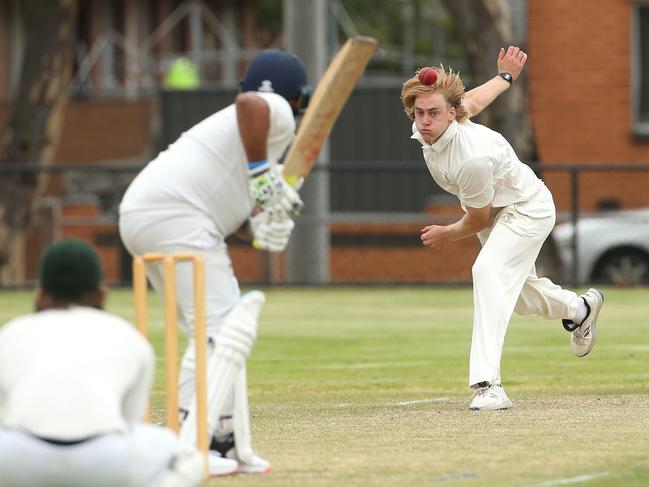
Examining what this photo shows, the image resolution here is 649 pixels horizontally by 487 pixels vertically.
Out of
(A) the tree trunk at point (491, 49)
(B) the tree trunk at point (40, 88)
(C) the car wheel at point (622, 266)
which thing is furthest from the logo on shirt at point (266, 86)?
(B) the tree trunk at point (40, 88)

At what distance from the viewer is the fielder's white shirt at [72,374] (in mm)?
5789

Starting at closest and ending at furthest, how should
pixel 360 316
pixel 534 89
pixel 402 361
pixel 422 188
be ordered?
pixel 402 361
pixel 360 316
pixel 422 188
pixel 534 89

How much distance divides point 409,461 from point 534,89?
20.7 meters

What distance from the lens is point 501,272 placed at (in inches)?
391

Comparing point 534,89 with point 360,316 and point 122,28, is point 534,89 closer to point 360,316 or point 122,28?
point 360,316

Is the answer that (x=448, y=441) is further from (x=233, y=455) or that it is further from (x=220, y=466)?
(x=220, y=466)

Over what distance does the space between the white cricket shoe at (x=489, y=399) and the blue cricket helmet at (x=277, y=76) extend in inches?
103

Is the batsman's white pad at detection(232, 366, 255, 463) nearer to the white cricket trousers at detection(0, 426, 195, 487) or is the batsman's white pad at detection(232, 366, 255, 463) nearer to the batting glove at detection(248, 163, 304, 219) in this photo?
the batting glove at detection(248, 163, 304, 219)

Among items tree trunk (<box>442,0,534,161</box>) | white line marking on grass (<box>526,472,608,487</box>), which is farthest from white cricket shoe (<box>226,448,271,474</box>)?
tree trunk (<box>442,0,534,161</box>)

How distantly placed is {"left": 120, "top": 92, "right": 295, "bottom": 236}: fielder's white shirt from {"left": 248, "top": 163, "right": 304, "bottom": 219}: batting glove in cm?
19

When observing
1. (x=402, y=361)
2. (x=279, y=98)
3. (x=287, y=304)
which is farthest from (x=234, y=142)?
(x=287, y=304)

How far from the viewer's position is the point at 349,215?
24.8 metres

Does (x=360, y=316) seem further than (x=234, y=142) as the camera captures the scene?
Yes

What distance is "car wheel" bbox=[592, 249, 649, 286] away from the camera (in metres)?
22.9
